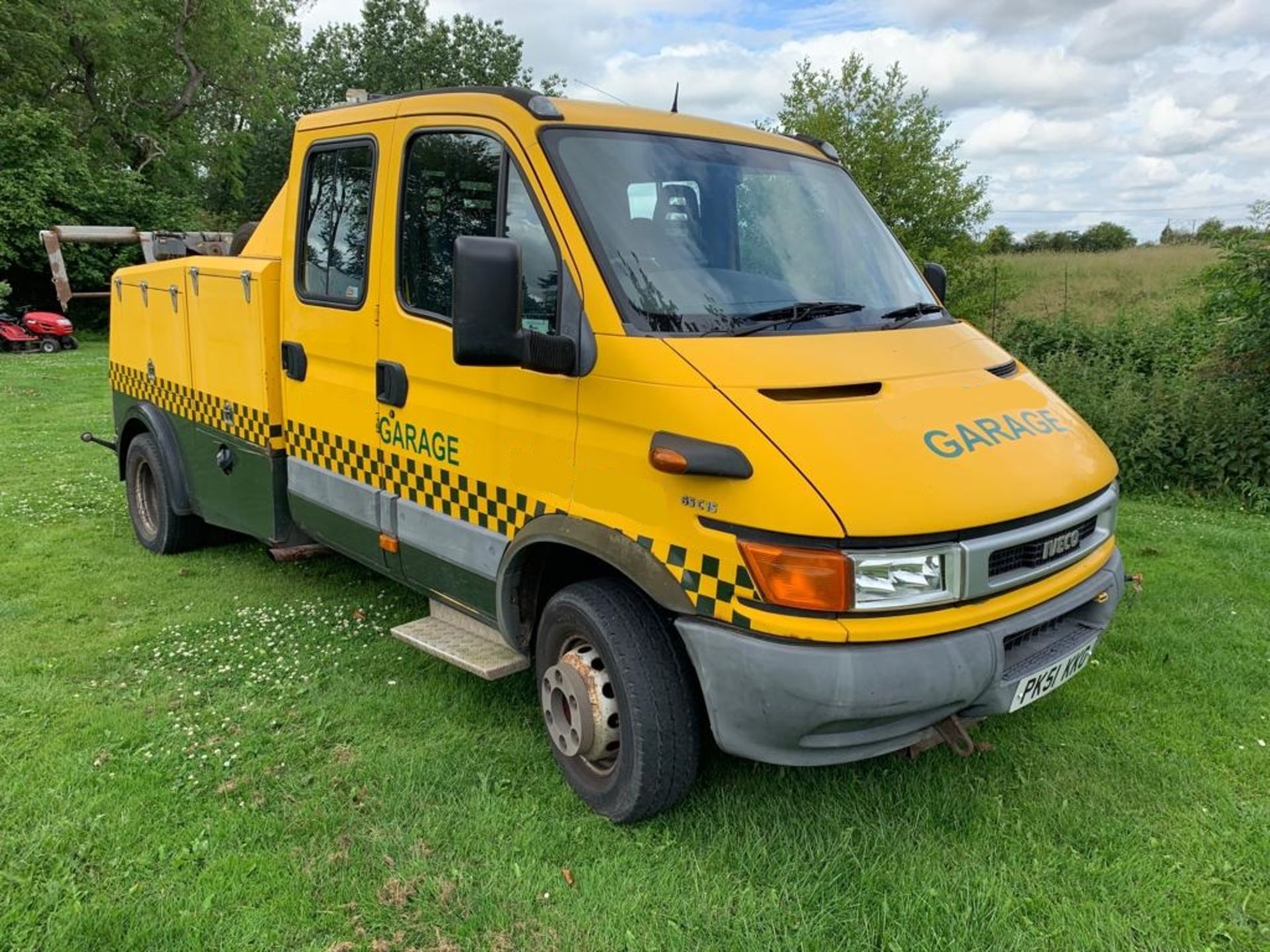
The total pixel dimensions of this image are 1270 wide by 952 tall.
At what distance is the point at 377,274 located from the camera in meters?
3.79

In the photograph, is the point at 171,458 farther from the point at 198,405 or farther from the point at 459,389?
the point at 459,389

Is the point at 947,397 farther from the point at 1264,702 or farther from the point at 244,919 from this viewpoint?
the point at 244,919

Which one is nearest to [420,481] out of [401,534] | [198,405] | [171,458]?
[401,534]

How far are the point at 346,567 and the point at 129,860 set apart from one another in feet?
9.52

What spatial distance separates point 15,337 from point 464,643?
18.2 metres

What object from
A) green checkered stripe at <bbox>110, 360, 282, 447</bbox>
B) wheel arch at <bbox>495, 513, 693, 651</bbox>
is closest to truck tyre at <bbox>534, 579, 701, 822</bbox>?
wheel arch at <bbox>495, 513, 693, 651</bbox>

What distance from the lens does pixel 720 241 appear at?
3.26 metres

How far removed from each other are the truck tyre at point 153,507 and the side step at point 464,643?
2.49 meters

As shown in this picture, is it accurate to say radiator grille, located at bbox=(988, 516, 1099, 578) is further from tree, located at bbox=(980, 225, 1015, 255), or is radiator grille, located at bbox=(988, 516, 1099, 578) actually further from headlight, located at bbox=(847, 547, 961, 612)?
tree, located at bbox=(980, 225, 1015, 255)

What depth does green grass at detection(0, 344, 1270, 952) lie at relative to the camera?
270 centimetres

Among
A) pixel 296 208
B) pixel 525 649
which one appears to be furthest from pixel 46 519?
pixel 525 649

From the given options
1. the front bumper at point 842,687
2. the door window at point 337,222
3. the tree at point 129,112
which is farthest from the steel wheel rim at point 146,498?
the tree at point 129,112

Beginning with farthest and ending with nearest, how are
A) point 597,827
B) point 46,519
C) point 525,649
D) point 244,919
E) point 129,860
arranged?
point 46,519, point 525,649, point 597,827, point 129,860, point 244,919

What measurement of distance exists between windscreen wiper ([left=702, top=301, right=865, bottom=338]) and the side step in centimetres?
149
